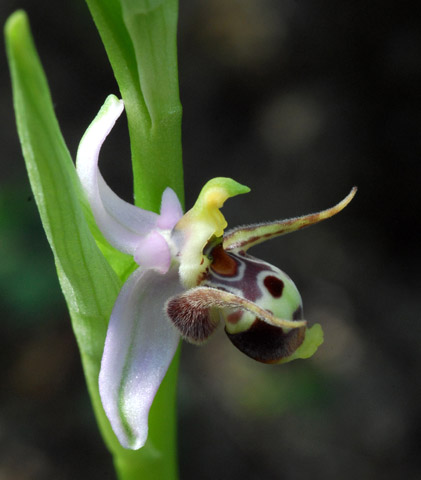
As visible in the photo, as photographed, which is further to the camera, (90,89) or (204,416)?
(90,89)

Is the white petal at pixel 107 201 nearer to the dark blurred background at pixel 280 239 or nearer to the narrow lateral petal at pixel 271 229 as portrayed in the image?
the narrow lateral petal at pixel 271 229

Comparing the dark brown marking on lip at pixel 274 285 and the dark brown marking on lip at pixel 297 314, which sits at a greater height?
the dark brown marking on lip at pixel 274 285

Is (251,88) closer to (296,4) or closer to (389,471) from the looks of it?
(296,4)

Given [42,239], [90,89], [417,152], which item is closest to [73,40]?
[90,89]

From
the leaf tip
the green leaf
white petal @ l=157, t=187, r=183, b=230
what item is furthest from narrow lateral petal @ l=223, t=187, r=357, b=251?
the leaf tip

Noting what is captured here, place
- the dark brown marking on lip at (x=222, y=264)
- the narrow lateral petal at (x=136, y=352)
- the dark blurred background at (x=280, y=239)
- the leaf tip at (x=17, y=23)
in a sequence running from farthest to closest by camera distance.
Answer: the dark blurred background at (x=280, y=239)
the dark brown marking on lip at (x=222, y=264)
the narrow lateral petal at (x=136, y=352)
the leaf tip at (x=17, y=23)

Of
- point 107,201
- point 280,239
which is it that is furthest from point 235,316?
point 280,239

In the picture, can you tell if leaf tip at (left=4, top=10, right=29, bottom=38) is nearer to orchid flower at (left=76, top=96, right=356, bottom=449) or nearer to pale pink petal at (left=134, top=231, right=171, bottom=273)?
orchid flower at (left=76, top=96, right=356, bottom=449)

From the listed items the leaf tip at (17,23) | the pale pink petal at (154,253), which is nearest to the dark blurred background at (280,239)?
the pale pink petal at (154,253)
